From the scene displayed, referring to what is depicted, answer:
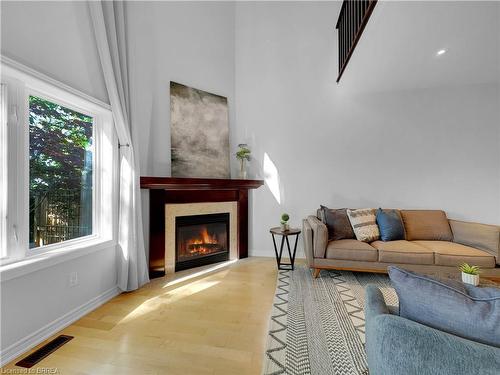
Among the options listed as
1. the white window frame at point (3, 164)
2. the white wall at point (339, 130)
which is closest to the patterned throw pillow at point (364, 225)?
the white wall at point (339, 130)

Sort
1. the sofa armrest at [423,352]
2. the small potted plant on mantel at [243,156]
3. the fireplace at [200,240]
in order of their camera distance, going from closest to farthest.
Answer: the sofa armrest at [423,352]
the fireplace at [200,240]
the small potted plant on mantel at [243,156]

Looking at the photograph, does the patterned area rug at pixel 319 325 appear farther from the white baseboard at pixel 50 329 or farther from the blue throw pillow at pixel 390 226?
the white baseboard at pixel 50 329

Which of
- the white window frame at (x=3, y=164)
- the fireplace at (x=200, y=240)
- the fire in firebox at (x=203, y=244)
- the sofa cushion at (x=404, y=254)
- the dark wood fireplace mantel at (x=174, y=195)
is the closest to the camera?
the white window frame at (x=3, y=164)

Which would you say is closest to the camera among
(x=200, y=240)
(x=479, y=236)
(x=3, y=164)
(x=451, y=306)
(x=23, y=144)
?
(x=451, y=306)

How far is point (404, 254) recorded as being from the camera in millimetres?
2695

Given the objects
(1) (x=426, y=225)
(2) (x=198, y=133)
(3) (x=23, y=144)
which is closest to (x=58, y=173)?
(3) (x=23, y=144)

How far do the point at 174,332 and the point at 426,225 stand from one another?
335 centimetres

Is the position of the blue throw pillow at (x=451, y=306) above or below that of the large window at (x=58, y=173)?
below

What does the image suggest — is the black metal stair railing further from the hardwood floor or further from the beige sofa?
the hardwood floor

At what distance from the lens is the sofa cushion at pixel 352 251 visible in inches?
110

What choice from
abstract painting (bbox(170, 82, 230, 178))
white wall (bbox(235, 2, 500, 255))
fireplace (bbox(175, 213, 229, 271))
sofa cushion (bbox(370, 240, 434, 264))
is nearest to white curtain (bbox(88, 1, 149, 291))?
fireplace (bbox(175, 213, 229, 271))

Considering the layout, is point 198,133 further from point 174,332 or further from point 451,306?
point 451,306

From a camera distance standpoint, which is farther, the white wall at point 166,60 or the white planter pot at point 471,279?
the white wall at point 166,60

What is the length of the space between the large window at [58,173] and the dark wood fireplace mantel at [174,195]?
614 millimetres
